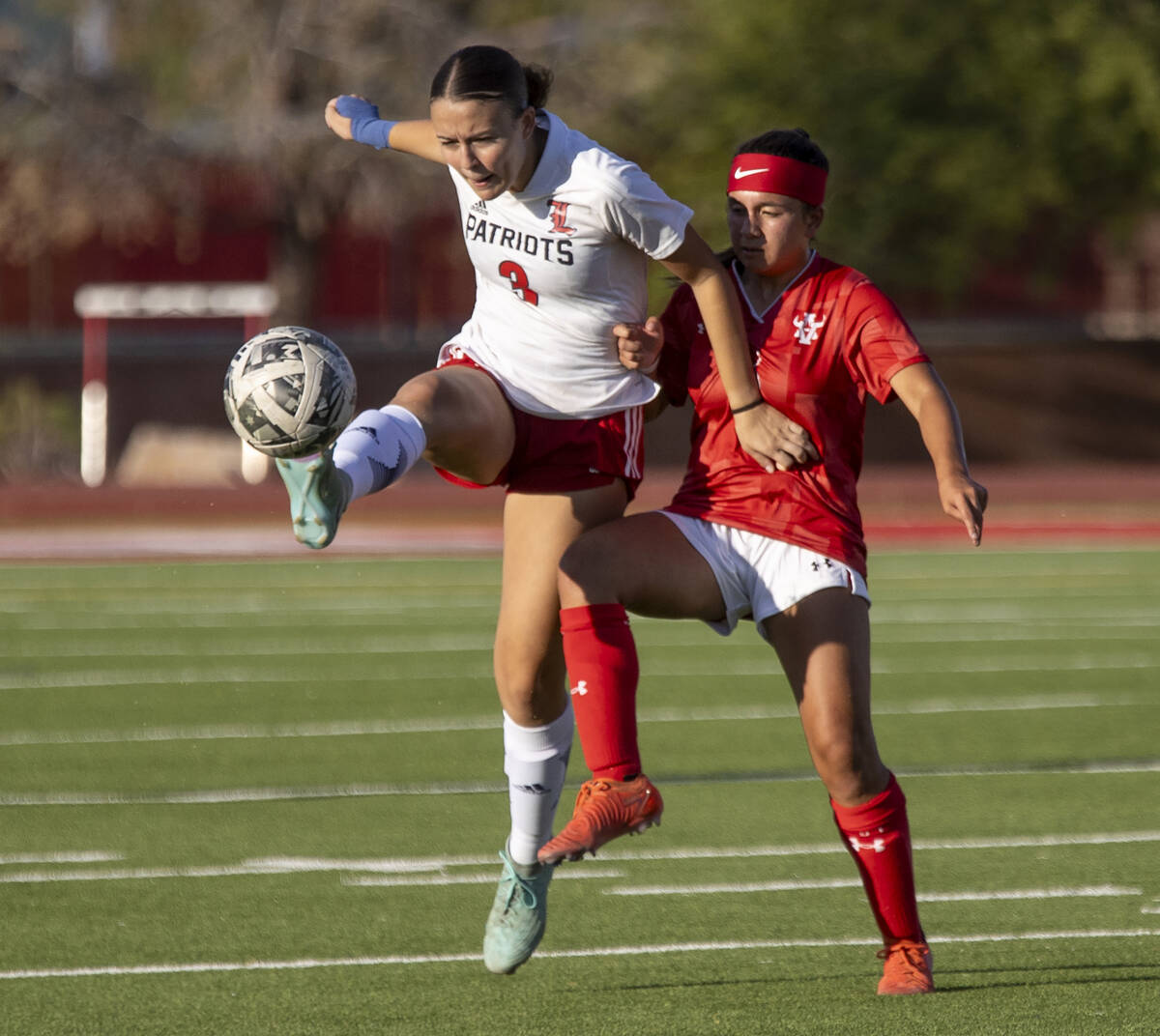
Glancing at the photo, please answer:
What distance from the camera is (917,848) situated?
264 inches

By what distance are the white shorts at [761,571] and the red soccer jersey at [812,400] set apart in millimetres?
26

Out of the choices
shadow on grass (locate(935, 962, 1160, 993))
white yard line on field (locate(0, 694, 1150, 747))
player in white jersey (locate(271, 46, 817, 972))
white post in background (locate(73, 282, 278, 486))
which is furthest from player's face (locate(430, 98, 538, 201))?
white post in background (locate(73, 282, 278, 486))

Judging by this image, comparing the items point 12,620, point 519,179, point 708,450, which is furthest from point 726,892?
point 12,620

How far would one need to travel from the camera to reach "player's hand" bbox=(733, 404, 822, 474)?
15.5ft

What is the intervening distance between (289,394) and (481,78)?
0.88m

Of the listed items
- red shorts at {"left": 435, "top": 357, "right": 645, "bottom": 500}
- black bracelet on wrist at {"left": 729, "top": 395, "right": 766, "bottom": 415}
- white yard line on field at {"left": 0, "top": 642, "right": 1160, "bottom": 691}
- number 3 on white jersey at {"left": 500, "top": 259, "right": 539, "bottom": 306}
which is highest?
number 3 on white jersey at {"left": 500, "top": 259, "right": 539, "bottom": 306}

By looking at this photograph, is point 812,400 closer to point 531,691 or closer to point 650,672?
point 531,691

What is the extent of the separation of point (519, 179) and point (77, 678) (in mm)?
6787

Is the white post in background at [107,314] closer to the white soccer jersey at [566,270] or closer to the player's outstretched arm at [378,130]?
the player's outstretched arm at [378,130]

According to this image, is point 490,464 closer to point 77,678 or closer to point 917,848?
point 917,848

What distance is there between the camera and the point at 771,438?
15.5ft

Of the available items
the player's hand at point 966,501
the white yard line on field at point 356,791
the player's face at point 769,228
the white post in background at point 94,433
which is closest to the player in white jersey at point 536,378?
the player's face at point 769,228

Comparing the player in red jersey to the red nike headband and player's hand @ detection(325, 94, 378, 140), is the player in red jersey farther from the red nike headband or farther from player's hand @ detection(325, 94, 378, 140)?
player's hand @ detection(325, 94, 378, 140)

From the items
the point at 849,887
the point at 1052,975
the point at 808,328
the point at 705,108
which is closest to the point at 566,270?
the point at 808,328
